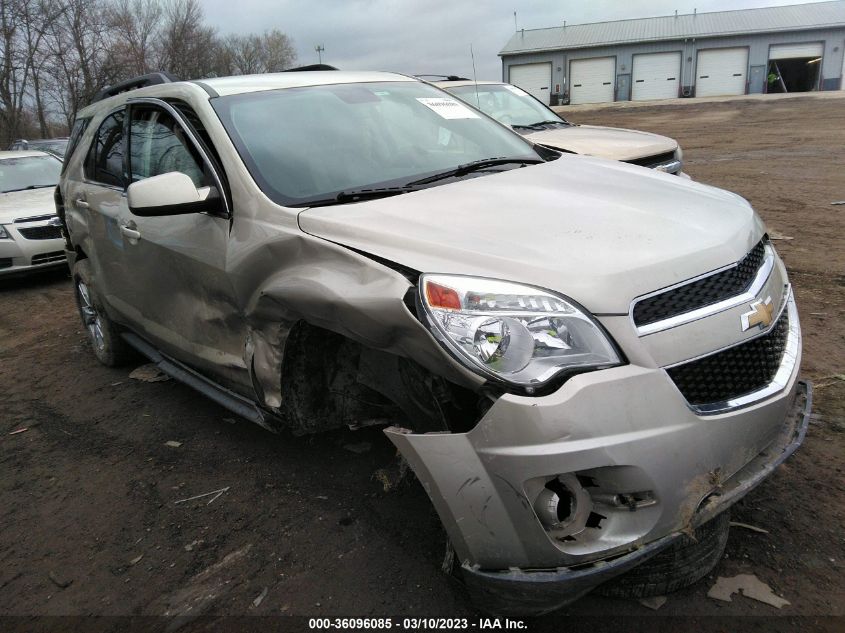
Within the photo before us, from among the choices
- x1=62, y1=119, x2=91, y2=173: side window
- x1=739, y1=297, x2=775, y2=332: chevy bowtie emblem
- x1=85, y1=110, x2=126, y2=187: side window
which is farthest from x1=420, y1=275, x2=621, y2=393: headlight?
x1=62, y1=119, x2=91, y2=173: side window

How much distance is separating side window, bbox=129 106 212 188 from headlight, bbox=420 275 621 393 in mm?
1557

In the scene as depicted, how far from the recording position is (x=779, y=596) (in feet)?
7.16

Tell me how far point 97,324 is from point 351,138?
295cm

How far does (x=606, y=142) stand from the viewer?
6930mm

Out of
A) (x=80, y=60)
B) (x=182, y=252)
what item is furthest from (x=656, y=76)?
(x=182, y=252)

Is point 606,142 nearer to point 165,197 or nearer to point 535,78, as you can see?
point 165,197

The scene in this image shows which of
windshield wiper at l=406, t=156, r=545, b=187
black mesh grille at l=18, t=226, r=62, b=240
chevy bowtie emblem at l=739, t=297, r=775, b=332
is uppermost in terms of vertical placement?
windshield wiper at l=406, t=156, r=545, b=187

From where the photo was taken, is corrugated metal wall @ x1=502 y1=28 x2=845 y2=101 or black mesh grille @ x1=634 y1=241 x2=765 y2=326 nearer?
black mesh grille @ x1=634 y1=241 x2=765 y2=326

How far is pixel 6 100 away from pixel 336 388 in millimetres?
34082

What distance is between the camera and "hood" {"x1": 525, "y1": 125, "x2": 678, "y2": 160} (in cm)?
651

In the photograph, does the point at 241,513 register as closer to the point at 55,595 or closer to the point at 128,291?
the point at 55,595

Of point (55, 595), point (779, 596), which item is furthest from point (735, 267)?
point (55, 595)

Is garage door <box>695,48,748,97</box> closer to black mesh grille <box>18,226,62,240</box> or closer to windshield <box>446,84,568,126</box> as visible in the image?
windshield <box>446,84,568,126</box>

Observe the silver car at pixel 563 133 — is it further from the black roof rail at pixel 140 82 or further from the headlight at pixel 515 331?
the headlight at pixel 515 331
